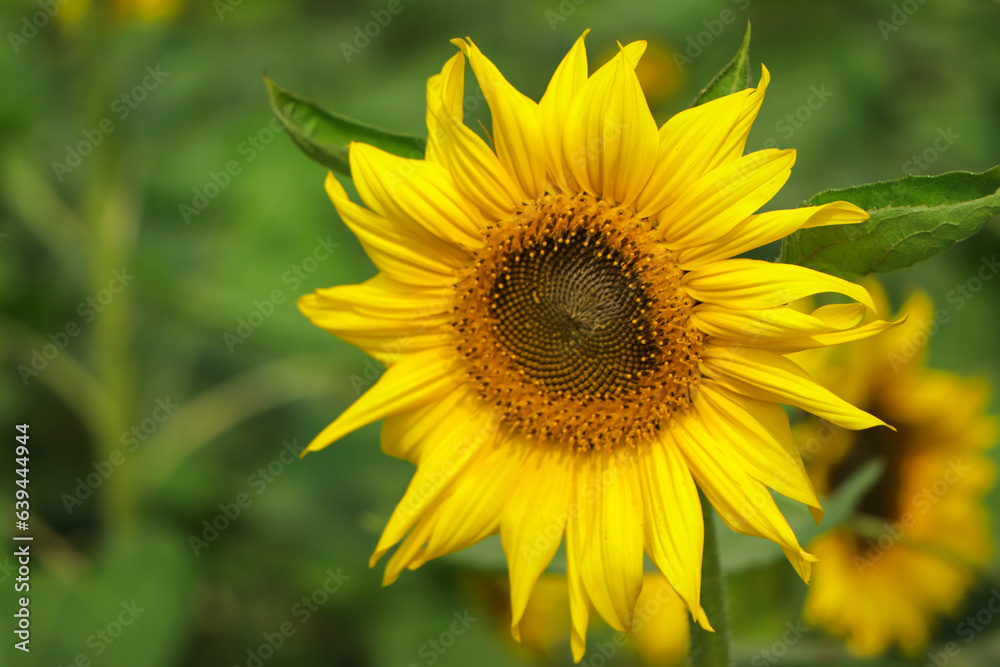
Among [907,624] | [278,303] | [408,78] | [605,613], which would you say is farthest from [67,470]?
[907,624]

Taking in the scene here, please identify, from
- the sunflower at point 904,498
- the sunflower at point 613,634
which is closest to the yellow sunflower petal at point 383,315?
the sunflower at point 613,634

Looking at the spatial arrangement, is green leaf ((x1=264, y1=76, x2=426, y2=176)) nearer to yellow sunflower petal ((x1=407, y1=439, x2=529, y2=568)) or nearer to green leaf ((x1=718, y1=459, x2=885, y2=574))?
yellow sunflower petal ((x1=407, y1=439, x2=529, y2=568))

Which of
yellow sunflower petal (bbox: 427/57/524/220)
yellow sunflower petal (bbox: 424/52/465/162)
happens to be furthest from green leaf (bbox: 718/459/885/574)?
yellow sunflower petal (bbox: 424/52/465/162)

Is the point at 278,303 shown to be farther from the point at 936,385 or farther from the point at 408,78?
the point at 936,385

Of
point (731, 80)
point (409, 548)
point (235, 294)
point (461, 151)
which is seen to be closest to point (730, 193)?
point (731, 80)

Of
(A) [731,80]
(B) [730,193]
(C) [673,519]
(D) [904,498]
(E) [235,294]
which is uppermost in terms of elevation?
(E) [235,294]

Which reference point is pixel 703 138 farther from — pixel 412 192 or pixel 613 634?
pixel 613 634

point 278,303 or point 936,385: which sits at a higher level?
point 278,303
